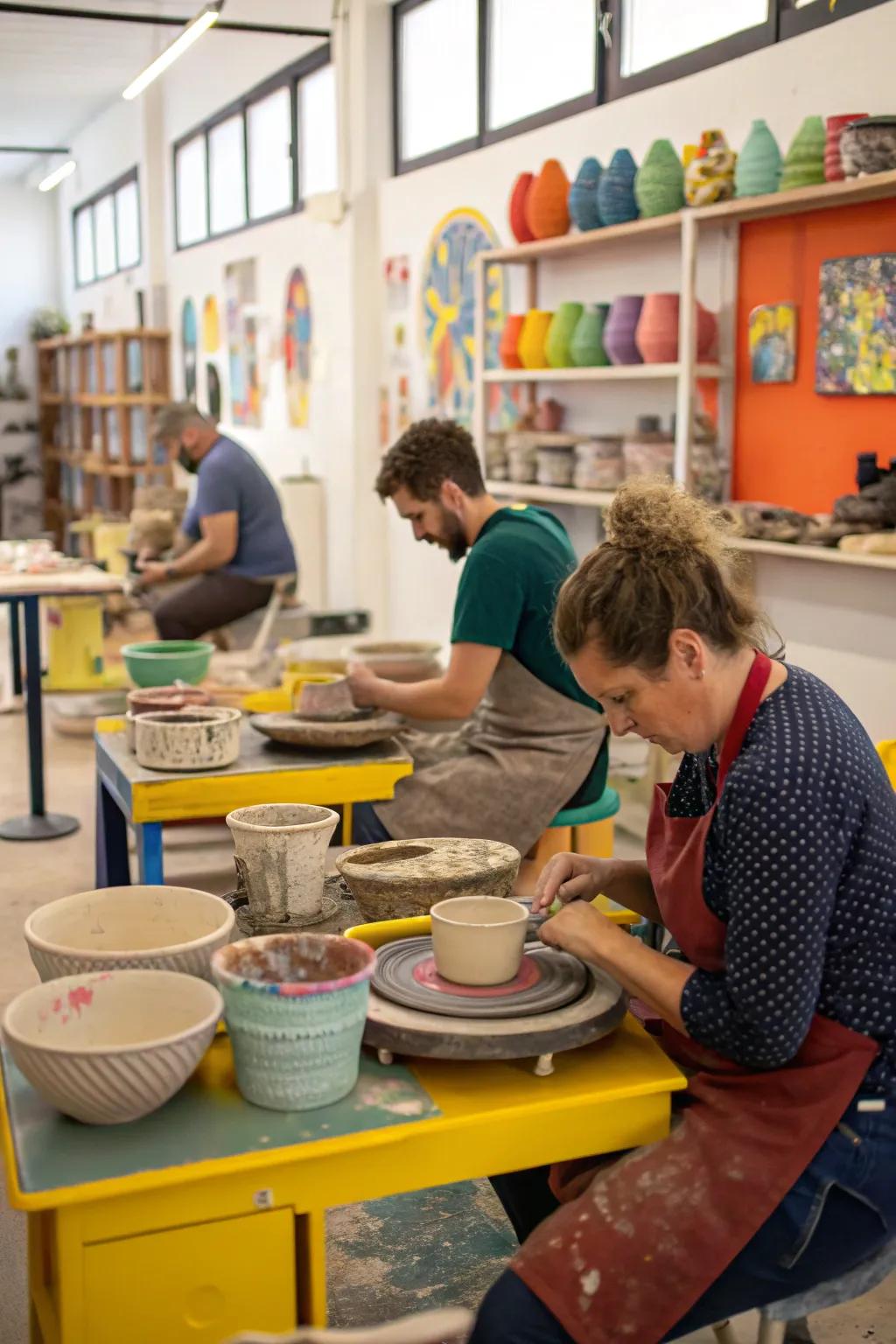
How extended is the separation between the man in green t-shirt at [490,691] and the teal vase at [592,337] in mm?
1567

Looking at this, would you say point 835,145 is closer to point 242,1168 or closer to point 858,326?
point 858,326

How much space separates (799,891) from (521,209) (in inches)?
157

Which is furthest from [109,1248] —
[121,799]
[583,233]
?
[583,233]

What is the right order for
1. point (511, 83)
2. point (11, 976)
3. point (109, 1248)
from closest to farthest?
point (109, 1248)
point (11, 976)
point (511, 83)

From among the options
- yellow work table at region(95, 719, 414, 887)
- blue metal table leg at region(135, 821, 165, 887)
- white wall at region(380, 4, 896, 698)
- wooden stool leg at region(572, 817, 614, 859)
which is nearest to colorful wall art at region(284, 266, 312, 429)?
white wall at region(380, 4, 896, 698)

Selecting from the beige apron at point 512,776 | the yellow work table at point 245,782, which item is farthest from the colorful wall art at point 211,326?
the beige apron at point 512,776

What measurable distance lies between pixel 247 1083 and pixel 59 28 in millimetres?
8916

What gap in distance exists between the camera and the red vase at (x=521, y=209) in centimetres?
493

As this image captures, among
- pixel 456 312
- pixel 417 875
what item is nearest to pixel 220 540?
pixel 456 312

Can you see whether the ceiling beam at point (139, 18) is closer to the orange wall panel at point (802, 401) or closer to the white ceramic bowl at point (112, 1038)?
the orange wall panel at point (802, 401)

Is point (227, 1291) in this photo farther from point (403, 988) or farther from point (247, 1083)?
point (403, 988)

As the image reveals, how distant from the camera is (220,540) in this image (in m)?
5.94

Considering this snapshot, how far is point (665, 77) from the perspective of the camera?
15.1ft

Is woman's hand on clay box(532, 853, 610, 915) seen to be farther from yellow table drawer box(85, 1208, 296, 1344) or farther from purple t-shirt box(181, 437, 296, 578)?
purple t-shirt box(181, 437, 296, 578)
